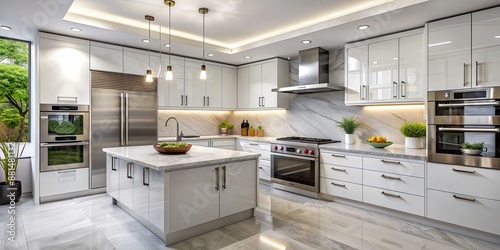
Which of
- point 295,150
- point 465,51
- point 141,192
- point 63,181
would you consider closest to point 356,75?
point 465,51

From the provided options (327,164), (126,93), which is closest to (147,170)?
(126,93)

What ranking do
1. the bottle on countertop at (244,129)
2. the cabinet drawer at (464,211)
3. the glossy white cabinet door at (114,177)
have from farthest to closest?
the bottle on countertop at (244,129)
the glossy white cabinet door at (114,177)
the cabinet drawer at (464,211)

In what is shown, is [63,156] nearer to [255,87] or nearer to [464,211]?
[255,87]

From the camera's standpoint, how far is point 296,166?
14.1 feet

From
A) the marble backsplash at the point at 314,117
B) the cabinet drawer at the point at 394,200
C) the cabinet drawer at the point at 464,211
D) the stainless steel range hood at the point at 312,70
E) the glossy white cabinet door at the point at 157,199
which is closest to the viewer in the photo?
the glossy white cabinet door at the point at 157,199

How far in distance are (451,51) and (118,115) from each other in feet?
15.1

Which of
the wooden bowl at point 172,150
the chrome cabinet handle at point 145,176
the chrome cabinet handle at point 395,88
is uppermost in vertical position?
the chrome cabinet handle at point 395,88

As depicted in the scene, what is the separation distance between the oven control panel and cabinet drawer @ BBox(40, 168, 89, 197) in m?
2.98

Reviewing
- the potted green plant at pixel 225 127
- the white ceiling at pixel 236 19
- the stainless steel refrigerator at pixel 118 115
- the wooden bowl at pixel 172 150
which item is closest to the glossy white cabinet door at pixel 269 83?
the white ceiling at pixel 236 19

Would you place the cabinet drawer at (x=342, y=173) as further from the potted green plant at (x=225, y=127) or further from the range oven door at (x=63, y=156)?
the range oven door at (x=63, y=156)

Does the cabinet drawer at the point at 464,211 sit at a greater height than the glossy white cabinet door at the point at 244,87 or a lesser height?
lesser

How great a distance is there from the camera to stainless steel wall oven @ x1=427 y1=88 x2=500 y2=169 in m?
2.68

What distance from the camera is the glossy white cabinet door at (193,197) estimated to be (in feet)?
8.29

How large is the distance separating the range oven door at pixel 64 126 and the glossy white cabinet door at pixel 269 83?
308 cm
